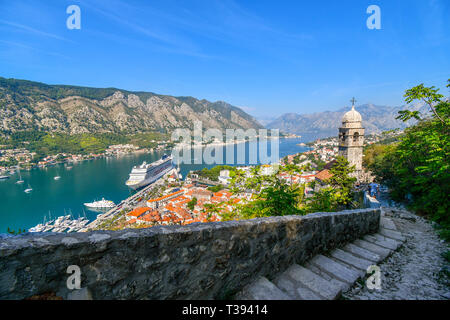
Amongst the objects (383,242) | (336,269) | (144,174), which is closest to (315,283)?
(336,269)

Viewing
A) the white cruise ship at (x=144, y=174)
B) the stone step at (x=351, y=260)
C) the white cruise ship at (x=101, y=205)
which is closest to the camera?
the stone step at (x=351, y=260)

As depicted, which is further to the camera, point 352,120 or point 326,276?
point 352,120

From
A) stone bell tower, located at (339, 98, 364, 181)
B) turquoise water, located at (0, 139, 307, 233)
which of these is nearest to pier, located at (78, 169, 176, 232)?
turquoise water, located at (0, 139, 307, 233)

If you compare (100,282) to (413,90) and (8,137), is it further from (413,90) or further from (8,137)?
(8,137)

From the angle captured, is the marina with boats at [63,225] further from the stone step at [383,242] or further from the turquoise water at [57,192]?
the stone step at [383,242]

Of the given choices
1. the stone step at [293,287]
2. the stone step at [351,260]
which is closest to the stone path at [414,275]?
the stone step at [351,260]

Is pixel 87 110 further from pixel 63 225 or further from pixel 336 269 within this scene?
pixel 336 269

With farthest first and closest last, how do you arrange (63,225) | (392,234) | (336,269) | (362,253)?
(63,225) → (392,234) → (362,253) → (336,269)
